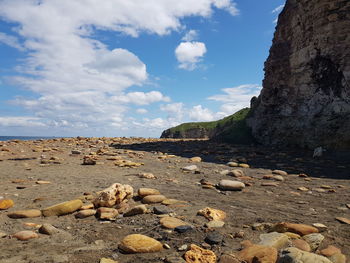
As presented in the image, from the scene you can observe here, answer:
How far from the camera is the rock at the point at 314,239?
11.4 ft

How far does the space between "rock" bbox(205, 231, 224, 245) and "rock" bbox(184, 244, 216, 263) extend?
0.32 m

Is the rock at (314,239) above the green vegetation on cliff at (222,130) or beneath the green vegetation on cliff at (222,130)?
beneath

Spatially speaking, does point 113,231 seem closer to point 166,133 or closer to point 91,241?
point 91,241

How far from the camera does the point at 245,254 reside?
311 centimetres

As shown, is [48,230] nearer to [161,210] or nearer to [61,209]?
[61,209]

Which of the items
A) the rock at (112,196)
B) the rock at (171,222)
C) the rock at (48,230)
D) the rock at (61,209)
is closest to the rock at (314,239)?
the rock at (171,222)

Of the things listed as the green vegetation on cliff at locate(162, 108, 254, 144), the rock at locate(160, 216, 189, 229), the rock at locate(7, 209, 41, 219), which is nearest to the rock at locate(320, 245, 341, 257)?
the rock at locate(160, 216, 189, 229)

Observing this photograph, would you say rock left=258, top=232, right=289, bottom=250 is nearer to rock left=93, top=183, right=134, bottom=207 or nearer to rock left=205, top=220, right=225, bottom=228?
rock left=205, top=220, right=225, bottom=228

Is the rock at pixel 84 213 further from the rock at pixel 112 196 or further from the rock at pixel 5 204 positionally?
the rock at pixel 5 204

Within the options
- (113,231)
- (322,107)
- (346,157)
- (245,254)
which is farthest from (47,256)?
(322,107)

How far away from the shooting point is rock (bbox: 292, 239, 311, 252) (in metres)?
3.33

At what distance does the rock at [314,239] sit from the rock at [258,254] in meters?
0.66

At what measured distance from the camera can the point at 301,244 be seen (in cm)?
342

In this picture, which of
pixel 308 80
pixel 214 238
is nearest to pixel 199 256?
pixel 214 238
